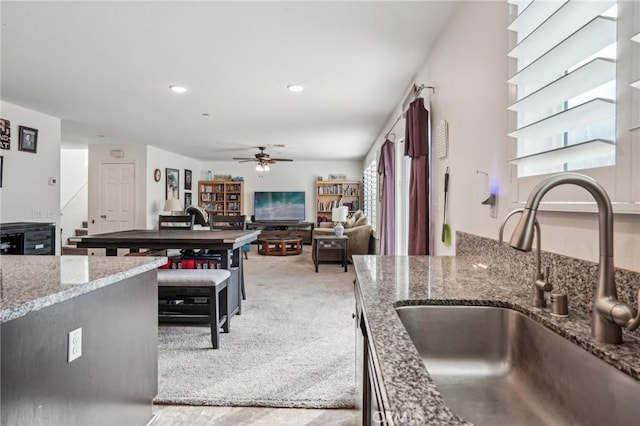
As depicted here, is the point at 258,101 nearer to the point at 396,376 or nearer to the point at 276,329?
the point at 276,329

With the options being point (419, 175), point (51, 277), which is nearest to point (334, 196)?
point (419, 175)

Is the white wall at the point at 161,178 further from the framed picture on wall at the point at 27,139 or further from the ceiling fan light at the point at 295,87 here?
the ceiling fan light at the point at 295,87

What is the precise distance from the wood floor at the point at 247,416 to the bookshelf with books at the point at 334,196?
7.58m

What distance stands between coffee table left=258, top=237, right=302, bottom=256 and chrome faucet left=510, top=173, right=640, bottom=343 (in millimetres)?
7087

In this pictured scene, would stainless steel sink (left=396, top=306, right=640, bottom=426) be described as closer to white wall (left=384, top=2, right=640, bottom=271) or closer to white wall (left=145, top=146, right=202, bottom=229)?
white wall (left=384, top=2, right=640, bottom=271)

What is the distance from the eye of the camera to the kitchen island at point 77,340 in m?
1.05

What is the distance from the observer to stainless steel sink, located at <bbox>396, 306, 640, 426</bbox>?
27.4 inches

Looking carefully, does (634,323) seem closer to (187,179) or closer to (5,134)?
(5,134)

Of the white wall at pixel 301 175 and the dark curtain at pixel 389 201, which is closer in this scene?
the dark curtain at pixel 389 201

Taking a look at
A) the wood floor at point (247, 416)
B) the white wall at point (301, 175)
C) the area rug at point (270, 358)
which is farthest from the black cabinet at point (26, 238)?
the white wall at point (301, 175)

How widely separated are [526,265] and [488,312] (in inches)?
11.8

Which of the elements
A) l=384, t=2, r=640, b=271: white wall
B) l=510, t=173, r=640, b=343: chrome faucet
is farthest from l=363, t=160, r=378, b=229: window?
l=510, t=173, r=640, b=343: chrome faucet

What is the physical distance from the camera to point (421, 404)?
0.51 m

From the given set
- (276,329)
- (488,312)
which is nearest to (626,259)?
(488,312)
